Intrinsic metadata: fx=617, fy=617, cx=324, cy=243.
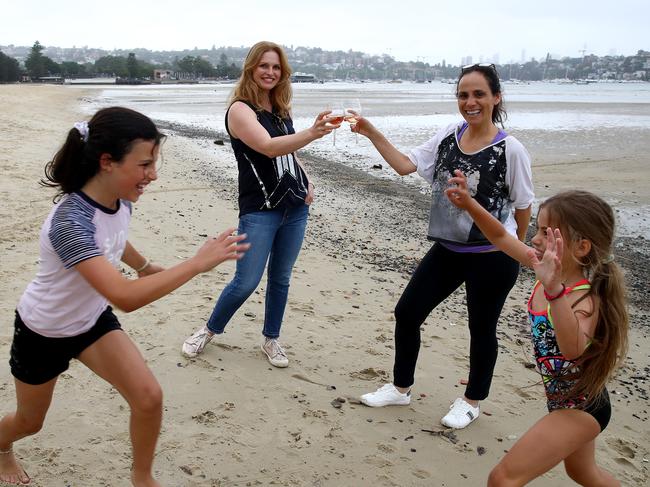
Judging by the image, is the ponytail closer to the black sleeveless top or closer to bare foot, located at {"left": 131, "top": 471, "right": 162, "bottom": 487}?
bare foot, located at {"left": 131, "top": 471, "right": 162, "bottom": 487}

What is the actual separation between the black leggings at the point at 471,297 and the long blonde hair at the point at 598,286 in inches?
40.0

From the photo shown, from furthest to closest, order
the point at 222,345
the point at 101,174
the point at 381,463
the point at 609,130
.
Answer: the point at 609,130
the point at 222,345
the point at 381,463
the point at 101,174

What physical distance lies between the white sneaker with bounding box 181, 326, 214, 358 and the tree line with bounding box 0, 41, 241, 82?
9758 centimetres

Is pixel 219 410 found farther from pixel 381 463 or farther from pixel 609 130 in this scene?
pixel 609 130

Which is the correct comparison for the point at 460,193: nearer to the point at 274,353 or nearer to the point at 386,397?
the point at 386,397

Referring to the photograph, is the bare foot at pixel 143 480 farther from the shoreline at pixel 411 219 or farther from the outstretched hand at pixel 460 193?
the shoreline at pixel 411 219

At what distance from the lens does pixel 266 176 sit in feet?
13.4

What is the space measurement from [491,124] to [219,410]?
2401mm

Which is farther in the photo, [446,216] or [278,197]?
[278,197]

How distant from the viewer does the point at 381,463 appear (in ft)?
11.4

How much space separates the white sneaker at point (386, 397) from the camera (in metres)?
4.07

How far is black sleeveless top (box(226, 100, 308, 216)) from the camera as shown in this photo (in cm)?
409

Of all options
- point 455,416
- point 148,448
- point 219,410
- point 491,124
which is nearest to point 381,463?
point 455,416

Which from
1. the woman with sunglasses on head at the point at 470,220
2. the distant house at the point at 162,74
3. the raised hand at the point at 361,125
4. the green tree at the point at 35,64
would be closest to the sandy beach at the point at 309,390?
the woman with sunglasses on head at the point at 470,220
